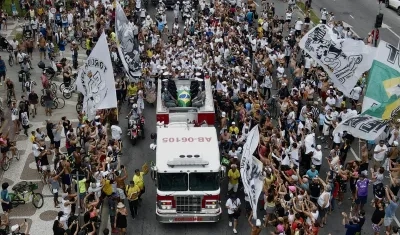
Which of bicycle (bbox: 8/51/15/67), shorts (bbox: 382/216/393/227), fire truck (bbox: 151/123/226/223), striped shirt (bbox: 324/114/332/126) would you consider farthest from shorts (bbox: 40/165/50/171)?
bicycle (bbox: 8/51/15/67)

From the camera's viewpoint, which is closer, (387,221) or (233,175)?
(387,221)

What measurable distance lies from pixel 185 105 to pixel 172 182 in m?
5.10

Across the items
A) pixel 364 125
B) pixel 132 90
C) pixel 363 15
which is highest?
pixel 363 15

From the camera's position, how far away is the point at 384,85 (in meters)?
18.1

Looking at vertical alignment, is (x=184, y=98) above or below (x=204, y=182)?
above

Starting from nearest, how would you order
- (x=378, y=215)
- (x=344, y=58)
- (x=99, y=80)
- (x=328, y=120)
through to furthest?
(x=378, y=215) < (x=99, y=80) < (x=344, y=58) < (x=328, y=120)

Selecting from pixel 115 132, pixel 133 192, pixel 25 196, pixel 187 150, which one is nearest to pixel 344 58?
pixel 187 150

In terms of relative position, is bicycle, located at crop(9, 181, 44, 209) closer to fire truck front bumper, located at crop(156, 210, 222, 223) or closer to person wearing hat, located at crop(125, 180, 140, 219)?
person wearing hat, located at crop(125, 180, 140, 219)

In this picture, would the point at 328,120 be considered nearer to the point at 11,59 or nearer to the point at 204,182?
the point at 204,182

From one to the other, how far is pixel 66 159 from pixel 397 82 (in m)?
12.0

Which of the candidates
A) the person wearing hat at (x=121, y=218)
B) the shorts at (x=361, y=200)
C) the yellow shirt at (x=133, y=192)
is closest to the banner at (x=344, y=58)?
the shorts at (x=361, y=200)

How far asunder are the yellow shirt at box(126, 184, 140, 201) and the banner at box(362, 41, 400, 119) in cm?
808

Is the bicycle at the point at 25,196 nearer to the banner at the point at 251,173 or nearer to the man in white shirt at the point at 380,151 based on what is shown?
the banner at the point at 251,173

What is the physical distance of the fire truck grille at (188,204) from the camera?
17.7 metres
